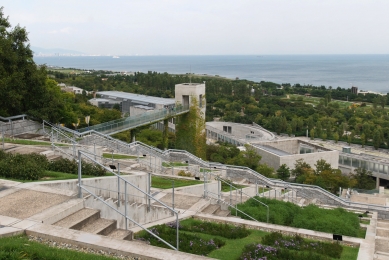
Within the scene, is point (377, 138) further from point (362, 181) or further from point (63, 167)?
point (63, 167)

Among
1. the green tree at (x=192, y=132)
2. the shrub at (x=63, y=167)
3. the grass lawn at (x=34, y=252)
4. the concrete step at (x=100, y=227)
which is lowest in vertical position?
the green tree at (x=192, y=132)

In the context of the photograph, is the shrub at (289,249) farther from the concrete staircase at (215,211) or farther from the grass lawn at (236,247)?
the concrete staircase at (215,211)

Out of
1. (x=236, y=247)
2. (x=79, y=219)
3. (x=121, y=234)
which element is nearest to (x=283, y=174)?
(x=236, y=247)

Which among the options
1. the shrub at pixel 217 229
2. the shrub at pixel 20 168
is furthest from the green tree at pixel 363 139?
the shrub at pixel 20 168

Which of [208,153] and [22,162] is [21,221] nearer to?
[22,162]

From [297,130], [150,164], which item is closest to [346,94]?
[297,130]

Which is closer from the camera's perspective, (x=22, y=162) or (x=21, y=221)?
(x=21, y=221)
